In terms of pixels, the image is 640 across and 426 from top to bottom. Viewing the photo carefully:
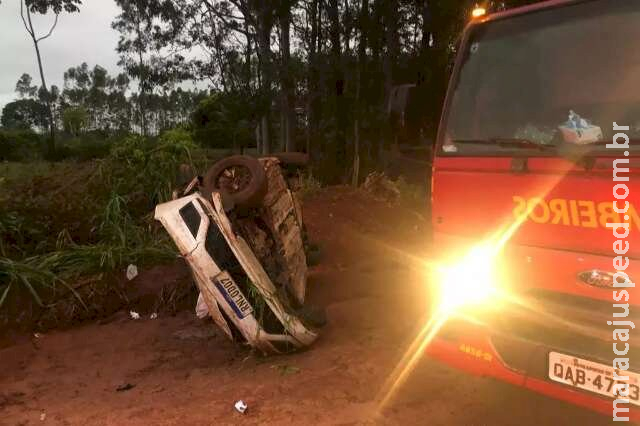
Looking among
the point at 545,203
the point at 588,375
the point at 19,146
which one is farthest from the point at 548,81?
the point at 19,146

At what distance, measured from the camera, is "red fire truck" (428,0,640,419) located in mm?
2670

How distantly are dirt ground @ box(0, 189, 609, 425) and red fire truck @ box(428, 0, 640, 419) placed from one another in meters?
0.60

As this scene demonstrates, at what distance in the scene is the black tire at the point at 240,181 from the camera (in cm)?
456

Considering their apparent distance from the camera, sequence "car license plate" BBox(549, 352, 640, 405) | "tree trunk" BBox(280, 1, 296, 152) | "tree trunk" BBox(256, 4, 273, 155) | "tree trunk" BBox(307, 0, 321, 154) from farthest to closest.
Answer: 1. "tree trunk" BBox(256, 4, 273, 155)
2. "tree trunk" BBox(280, 1, 296, 152)
3. "tree trunk" BBox(307, 0, 321, 154)
4. "car license plate" BBox(549, 352, 640, 405)

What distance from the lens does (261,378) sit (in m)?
4.00

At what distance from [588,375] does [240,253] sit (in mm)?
2327

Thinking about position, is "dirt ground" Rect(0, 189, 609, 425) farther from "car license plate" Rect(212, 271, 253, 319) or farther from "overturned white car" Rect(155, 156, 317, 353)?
"car license plate" Rect(212, 271, 253, 319)

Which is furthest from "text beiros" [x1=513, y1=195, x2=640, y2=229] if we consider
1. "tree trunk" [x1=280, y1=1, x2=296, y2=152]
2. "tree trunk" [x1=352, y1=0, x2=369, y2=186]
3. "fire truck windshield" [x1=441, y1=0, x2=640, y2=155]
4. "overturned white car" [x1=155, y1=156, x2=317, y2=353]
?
→ "tree trunk" [x1=280, y1=1, x2=296, y2=152]

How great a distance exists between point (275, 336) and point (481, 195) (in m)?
1.86

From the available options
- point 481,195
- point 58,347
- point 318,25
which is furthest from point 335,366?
point 318,25

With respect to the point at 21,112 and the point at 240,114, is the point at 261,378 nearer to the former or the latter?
the point at 240,114

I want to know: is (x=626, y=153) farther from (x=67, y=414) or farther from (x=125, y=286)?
(x=125, y=286)

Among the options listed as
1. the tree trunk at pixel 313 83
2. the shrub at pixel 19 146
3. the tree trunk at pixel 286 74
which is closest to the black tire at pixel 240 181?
the tree trunk at pixel 313 83

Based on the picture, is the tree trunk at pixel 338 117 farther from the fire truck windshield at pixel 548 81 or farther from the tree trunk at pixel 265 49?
the fire truck windshield at pixel 548 81
